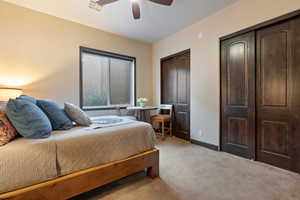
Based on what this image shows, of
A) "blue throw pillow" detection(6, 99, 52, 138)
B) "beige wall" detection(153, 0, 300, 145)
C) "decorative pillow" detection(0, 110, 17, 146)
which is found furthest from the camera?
"beige wall" detection(153, 0, 300, 145)

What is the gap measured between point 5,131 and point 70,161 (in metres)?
0.62

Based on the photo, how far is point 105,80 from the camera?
380 centimetres

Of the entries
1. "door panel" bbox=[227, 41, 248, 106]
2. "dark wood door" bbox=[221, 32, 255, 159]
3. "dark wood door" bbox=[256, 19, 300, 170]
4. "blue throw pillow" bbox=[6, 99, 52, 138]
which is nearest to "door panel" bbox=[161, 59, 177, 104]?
"dark wood door" bbox=[221, 32, 255, 159]

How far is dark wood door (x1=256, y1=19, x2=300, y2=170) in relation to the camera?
193 cm

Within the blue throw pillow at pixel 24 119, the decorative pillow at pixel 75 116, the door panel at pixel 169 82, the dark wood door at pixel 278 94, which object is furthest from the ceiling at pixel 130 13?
the blue throw pillow at pixel 24 119

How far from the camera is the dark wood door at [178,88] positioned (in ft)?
11.5

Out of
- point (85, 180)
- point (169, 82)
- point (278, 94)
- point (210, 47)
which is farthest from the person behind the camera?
point (169, 82)

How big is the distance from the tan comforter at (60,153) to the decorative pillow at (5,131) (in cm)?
6

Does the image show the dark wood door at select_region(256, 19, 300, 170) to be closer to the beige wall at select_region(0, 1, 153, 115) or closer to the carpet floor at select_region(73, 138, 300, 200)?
the carpet floor at select_region(73, 138, 300, 200)

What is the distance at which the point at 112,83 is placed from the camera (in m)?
3.91

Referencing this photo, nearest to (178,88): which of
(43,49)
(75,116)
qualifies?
(75,116)

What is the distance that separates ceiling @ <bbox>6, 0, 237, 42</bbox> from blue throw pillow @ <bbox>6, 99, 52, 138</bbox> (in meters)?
2.14

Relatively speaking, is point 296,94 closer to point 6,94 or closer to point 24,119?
point 24,119

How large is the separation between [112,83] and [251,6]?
3382 mm
